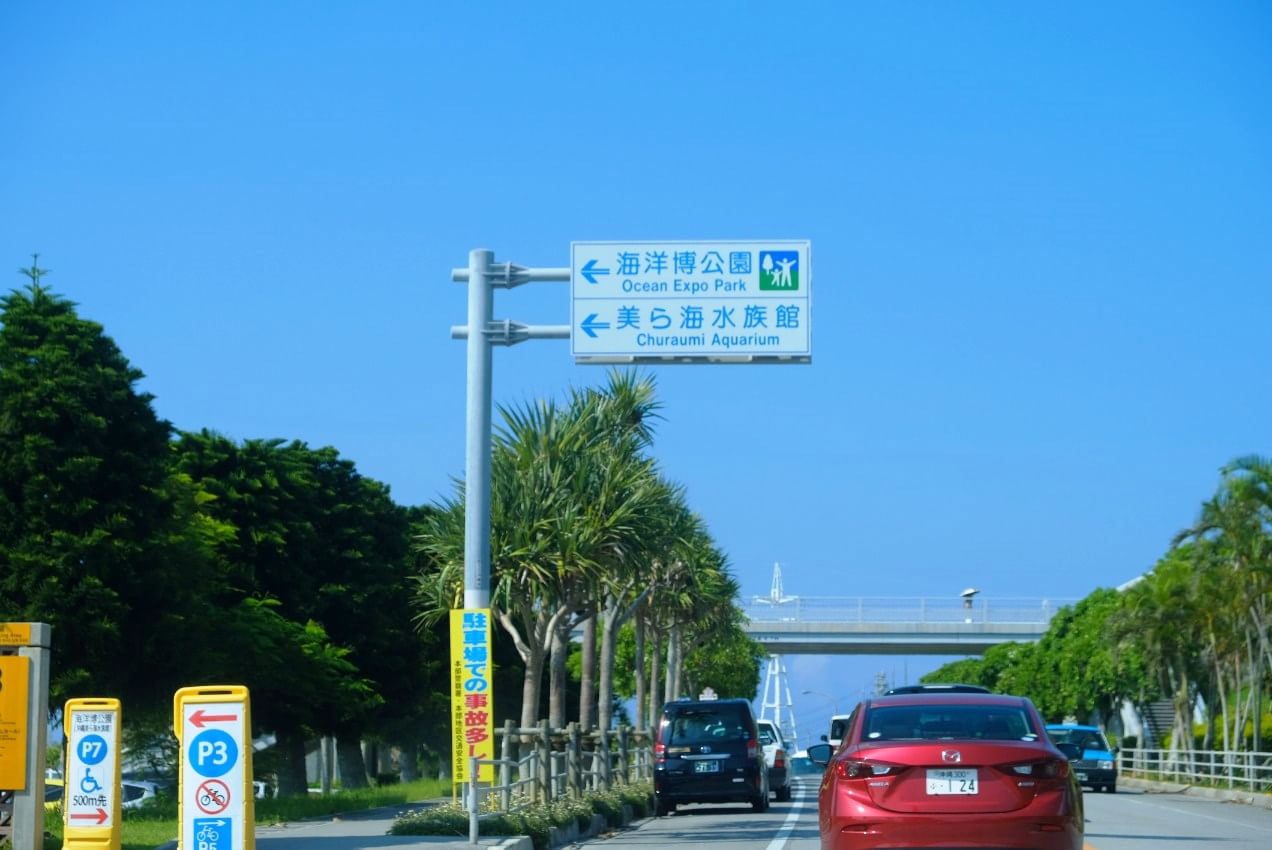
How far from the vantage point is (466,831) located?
18.3m

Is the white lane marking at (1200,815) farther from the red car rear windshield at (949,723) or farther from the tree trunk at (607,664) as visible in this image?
the red car rear windshield at (949,723)

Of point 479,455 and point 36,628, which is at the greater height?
point 479,455

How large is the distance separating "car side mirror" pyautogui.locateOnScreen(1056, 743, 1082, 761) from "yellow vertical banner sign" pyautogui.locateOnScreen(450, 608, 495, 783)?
23.1 ft

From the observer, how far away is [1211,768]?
43.4m

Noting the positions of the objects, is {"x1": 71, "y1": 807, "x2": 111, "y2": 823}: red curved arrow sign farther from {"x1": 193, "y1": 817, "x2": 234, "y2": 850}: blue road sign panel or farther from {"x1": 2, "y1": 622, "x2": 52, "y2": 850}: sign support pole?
{"x1": 193, "y1": 817, "x2": 234, "y2": 850}: blue road sign panel

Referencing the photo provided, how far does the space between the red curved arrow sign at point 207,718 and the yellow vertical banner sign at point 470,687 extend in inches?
241

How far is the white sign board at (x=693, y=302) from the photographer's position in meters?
19.2

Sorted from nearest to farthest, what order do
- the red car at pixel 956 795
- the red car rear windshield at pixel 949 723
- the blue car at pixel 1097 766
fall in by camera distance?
the red car at pixel 956 795
the red car rear windshield at pixel 949 723
the blue car at pixel 1097 766

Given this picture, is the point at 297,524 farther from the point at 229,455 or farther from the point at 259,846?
the point at 259,846

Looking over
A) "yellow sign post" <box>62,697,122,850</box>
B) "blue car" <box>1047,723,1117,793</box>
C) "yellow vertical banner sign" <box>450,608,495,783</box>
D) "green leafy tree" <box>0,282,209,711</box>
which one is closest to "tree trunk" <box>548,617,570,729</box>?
"green leafy tree" <box>0,282,209,711</box>

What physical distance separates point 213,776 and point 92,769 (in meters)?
2.92

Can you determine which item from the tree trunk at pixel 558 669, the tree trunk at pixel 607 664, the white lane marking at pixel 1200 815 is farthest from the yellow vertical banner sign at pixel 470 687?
the tree trunk at pixel 607 664

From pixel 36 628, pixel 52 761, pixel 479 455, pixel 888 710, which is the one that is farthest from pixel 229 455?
pixel 888 710

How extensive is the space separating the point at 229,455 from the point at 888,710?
105 ft
